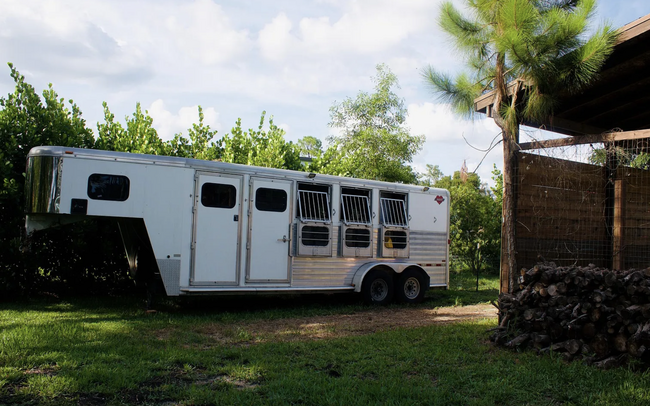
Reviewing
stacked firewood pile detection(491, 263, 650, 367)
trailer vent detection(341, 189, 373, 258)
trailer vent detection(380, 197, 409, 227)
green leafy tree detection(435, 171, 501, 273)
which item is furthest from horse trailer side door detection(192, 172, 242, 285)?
green leafy tree detection(435, 171, 501, 273)

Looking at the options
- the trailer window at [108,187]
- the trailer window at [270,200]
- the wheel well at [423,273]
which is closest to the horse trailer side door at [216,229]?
the trailer window at [270,200]

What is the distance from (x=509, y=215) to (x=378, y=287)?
12.7ft

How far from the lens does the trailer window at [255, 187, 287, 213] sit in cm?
880

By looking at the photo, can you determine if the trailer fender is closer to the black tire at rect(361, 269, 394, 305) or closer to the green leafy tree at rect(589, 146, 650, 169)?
the black tire at rect(361, 269, 394, 305)

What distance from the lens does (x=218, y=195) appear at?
27.7ft

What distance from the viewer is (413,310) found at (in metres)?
9.59

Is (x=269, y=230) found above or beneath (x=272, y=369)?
above

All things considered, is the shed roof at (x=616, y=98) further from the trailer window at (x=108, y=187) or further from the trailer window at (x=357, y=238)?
the trailer window at (x=108, y=187)

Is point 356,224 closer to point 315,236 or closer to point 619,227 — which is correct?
point 315,236

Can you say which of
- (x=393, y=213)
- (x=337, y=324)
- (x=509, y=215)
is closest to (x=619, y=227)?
(x=509, y=215)

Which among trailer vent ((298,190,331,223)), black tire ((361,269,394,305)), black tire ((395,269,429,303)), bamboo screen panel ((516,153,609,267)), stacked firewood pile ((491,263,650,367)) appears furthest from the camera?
black tire ((395,269,429,303))

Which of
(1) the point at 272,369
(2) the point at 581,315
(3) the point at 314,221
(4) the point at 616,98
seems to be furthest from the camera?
(3) the point at 314,221

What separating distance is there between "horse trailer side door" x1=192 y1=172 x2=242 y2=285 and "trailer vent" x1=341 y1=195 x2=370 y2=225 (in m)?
2.18

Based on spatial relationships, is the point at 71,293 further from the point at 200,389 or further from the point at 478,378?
the point at 478,378
